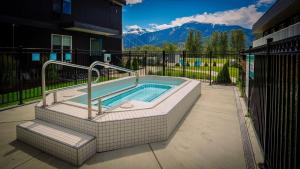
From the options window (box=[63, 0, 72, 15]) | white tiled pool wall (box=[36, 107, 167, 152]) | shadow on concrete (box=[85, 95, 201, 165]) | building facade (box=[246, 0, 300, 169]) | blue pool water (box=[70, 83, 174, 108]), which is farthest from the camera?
window (box=[63, 0, 72, 15])

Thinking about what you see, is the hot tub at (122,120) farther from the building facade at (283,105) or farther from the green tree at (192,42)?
the green tree at (192,42)

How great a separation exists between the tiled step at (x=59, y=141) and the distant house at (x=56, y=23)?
795cm

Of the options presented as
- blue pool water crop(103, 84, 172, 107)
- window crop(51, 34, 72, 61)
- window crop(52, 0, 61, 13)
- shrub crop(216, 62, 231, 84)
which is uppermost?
window crop(52, 0, 61, 13)

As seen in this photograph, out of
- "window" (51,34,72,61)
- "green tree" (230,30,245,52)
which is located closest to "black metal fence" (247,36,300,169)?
"window" (51,34,72,61)

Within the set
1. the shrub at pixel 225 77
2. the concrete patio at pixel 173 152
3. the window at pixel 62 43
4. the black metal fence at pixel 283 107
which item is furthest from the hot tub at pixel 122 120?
the window at pixel 62 43

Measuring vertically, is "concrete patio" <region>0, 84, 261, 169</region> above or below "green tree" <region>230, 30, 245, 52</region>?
below

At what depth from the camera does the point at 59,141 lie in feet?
11.0

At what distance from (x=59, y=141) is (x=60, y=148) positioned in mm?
115

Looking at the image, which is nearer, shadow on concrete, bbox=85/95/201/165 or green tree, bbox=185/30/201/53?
shadow on concrete, bbox=85/95/201/165

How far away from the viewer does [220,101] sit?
721cm

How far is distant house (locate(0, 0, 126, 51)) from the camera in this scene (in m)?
10.0

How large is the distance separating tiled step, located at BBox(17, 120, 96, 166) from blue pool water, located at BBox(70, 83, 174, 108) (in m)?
1.48

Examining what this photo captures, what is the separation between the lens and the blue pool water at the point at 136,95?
6298 mm

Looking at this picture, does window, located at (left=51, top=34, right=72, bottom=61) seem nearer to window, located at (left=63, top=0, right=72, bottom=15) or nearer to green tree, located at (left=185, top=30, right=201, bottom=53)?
window, located at (left=63, top=0, right=72, bottom=15)
